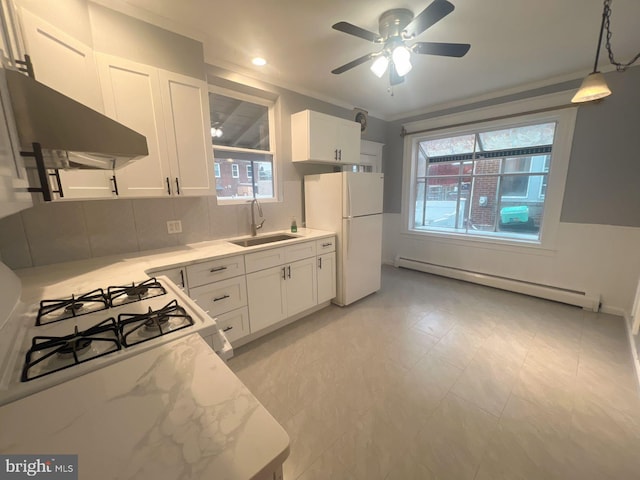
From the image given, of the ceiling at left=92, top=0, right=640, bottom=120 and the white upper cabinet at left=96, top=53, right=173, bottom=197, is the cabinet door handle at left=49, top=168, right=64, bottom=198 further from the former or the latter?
the ceiling at left=92, top=0, right=640, bottom=120

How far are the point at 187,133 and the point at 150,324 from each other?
5.33ft

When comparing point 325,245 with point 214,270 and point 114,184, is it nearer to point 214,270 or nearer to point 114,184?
point 214,270

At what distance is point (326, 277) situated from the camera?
2.98 meters

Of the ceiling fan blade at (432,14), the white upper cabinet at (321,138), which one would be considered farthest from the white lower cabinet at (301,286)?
the ceiling fan blade at (432,14)

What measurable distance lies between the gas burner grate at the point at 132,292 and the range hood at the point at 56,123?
657 mm

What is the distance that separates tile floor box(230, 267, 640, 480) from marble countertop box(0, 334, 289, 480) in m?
1.05

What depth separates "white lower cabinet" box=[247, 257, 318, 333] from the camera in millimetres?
2350

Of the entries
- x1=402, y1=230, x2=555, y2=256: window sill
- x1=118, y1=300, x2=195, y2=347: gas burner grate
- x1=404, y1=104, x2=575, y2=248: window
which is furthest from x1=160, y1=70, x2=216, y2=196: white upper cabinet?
x1=402, y1=230, x2=555, y2=256: window sill

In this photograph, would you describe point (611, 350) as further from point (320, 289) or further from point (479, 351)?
point (320, 289)

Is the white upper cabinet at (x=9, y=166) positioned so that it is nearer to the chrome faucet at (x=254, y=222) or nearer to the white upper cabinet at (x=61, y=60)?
the white upper cabinet at (x=61, y=60)

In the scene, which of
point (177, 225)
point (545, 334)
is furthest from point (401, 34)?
point (545, 334)

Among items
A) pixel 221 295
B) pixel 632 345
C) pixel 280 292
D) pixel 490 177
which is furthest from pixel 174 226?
pixel 632 345

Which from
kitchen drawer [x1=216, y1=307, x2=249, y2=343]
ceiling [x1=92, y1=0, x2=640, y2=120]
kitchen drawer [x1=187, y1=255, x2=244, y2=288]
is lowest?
kitchen drawer [x1=216, y1=307, x2=249, y2=343]

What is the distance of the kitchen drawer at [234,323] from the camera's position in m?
2.16
